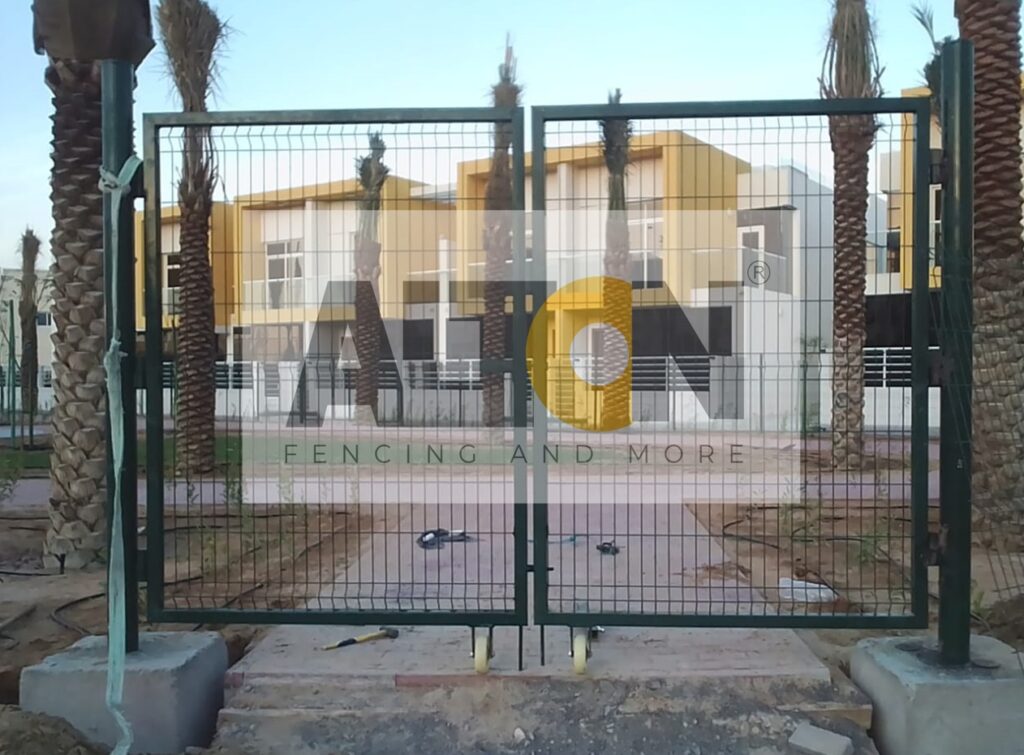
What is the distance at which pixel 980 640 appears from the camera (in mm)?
4227

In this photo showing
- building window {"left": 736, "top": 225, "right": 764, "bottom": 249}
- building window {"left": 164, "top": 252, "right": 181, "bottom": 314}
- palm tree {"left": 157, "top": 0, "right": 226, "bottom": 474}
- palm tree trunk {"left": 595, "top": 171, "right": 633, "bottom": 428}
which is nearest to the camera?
building window {"left": 164, "top": 252, "right": 181, "bottom": 314}

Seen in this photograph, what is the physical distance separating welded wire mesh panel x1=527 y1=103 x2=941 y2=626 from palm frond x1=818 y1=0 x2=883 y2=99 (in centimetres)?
98

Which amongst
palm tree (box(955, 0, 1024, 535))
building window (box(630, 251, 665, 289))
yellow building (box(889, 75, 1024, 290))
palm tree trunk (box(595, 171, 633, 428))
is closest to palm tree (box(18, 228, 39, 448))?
palm tree trunk (box(595, 171, 633, 428))

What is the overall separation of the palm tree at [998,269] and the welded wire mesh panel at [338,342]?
434 centimetres

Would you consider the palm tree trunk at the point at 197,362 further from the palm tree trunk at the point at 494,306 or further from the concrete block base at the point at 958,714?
the concrete block base at the point at 958,714

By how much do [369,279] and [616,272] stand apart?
3.48 meters

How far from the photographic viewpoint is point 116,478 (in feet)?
12.9

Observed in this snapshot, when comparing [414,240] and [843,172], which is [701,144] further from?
[843,172]

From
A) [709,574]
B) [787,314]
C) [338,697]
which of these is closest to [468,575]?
[709,574]

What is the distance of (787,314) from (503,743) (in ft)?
10.5

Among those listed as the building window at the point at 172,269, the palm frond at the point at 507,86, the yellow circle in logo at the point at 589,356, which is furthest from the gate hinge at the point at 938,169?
the palm frond at the point at 507,86

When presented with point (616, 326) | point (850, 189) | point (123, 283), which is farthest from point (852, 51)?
point (123, 283)

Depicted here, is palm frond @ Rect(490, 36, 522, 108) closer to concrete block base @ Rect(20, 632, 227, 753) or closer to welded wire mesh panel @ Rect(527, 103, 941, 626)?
welded wire mesh panel @ Rect(527, 103, 941, 626)

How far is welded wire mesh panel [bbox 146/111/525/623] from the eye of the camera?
13.8ft
